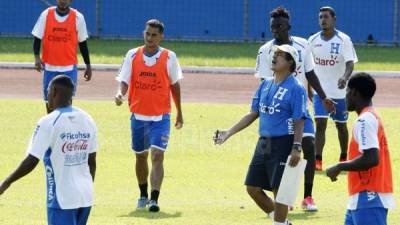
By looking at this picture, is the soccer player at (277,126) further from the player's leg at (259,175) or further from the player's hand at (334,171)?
the player's hand at (334,171)

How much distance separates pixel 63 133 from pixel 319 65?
8.69 metres

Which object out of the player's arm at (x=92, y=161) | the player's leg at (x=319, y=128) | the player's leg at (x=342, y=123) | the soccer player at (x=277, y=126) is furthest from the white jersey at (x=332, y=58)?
the player's arm at (x=92, y=161)

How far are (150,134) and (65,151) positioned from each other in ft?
15.3

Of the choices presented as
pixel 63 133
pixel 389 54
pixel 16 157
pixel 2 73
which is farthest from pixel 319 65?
pixel 389 54

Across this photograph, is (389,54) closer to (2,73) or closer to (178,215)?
(2,73)

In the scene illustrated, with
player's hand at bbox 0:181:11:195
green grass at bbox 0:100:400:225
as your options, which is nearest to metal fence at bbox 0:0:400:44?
green grass at bbox 0:100:400:225

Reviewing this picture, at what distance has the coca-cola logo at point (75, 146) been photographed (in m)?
9.35

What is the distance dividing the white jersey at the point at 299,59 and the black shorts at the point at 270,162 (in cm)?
229

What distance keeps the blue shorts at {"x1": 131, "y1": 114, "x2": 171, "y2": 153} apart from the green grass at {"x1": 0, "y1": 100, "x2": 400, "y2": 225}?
0.72m

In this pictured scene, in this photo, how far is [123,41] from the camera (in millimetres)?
37969

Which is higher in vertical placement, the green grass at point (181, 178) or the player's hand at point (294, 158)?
the player's hand at point (294, 158)

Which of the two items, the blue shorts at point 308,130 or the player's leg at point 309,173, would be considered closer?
the blue shorts at point 308,130

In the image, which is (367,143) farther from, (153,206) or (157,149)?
(157,149)

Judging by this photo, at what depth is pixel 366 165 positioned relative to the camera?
358 inches
